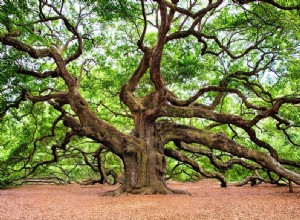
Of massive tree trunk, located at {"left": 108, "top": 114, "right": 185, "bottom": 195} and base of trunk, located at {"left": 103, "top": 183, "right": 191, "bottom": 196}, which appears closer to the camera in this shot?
base of trunk, located at {"left": 103, "top": 183, "right": 191, "bottom": 196}

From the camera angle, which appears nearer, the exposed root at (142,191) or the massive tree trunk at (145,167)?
the exposed root at (142,191)

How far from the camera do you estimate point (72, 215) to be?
512cm

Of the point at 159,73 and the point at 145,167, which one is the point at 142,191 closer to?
the point at 145,167

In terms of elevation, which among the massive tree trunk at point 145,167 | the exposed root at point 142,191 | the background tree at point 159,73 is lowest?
the exposed root at point 142,191

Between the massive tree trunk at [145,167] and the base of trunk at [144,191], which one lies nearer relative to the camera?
the base of trunk at [144,191]

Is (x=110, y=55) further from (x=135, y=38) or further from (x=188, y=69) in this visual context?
(x=188, y=69)

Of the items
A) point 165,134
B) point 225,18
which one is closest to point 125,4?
point 225,18

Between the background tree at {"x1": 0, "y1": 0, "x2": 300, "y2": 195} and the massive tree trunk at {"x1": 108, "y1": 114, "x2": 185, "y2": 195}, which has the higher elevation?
the background tree at {"x1": 0, "y1": 0, "x2": 300, "y2": 195}

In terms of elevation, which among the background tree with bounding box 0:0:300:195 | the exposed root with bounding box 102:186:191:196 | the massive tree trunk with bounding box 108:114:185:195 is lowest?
the exposed root with bounding box 102:186:191:196

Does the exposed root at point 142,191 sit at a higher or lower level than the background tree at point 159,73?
lower

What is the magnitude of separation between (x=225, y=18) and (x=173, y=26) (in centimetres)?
268

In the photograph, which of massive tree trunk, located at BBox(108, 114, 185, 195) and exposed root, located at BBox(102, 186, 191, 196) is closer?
exposed root, located at BBox(102, 186, 191, 196)

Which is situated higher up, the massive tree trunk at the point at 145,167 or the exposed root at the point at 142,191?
the massive tree trunk at the point at 145,167

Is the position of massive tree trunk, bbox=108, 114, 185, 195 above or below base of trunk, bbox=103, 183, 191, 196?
above
